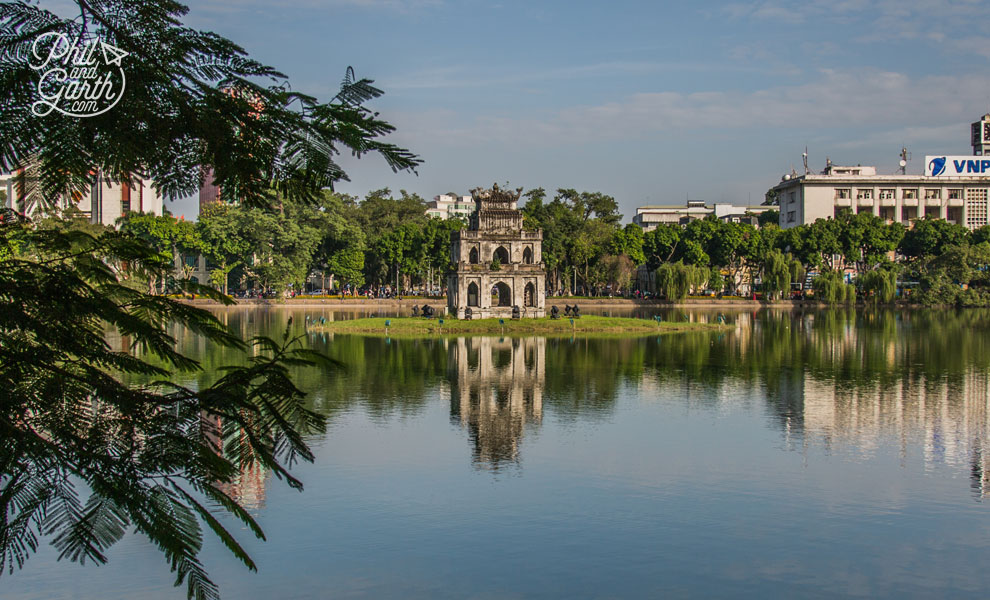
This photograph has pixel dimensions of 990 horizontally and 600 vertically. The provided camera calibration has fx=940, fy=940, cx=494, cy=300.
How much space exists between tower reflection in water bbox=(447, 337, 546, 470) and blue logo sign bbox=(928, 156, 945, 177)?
8048cm

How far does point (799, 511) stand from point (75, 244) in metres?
14.7

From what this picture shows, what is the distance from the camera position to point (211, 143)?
17.6 ft

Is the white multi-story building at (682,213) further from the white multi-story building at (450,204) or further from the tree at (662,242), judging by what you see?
the tree at (662,242)

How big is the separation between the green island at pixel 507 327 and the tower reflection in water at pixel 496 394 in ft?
20.1

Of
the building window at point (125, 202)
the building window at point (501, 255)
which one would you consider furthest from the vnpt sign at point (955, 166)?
the building window at point (125, 202)

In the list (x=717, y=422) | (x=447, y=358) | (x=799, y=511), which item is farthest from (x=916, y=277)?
(x=799, y=511)

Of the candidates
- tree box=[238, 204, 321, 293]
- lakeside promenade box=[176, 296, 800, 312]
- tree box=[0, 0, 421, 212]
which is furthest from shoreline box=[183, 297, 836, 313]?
tree box=[0, 0, 421, 212]

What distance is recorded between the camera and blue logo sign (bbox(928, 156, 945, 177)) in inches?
4331

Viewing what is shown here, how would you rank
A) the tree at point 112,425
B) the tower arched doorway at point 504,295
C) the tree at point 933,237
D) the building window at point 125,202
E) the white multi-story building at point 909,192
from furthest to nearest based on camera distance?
1. the white multi-story building at point 909,192
2. the tree at point 933,237
3. the building window at point 125,202
4. the tower arched doorway at point 504,295
5. the tree at point 112,425

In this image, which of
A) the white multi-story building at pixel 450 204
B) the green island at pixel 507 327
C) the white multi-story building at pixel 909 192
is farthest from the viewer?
the white multi-story building at pixel 450 204

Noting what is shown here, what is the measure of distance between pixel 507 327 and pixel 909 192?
76510 millimetres

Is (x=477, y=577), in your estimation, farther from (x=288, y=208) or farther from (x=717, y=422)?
(x=288, y=208)

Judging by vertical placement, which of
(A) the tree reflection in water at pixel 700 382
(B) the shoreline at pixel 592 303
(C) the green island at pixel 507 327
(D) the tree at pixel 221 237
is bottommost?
(A) the tree reflection in water at pixel 700 382

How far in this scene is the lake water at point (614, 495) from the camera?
14.0 m
